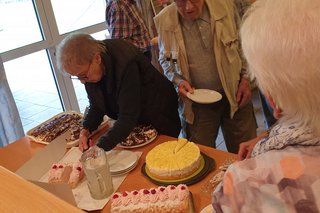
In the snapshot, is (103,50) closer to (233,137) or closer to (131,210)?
(131,210)

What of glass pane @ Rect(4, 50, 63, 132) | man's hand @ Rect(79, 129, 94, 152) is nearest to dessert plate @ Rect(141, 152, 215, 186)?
man's hand @ Rect(79, 129, 94, 152)

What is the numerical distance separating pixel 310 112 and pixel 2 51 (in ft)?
9.60

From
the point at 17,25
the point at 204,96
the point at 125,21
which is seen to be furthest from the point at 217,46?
the point at 17,25

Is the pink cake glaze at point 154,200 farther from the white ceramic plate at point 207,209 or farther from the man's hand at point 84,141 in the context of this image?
the man's hand at point 84,141

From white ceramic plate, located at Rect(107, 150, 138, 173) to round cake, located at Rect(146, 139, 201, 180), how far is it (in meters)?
0.10

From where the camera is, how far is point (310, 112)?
700mm

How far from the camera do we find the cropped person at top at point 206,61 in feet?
6.02

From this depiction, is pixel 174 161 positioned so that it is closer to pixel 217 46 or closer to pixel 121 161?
pixel 121 161

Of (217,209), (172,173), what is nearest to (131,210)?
(172,173)

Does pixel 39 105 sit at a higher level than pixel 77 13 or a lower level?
lower

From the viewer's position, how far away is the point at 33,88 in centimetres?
399

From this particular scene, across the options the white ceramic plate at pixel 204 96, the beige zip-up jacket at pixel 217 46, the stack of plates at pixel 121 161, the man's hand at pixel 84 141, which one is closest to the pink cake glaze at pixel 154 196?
the stack of plates at pixel 121 161

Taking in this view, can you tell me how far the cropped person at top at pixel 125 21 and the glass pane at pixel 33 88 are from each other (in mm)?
858

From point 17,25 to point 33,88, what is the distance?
95cm
